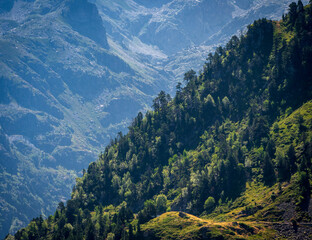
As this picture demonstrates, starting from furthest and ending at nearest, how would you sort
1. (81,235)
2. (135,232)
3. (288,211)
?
(81,235) → (135,232) → (288,211)

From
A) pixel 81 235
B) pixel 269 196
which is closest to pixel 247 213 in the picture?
pixel 269 196

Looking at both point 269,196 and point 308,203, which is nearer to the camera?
point 308,203

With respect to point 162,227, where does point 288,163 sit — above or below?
above

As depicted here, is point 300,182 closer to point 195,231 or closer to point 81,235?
point 195,231

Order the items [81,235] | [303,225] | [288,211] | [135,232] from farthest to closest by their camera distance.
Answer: [81,235], [135,232], [288,211], [303,225]

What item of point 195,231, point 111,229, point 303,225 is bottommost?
point 303,225

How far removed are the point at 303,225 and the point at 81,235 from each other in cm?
11812

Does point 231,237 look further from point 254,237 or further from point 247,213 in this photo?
point 247,213

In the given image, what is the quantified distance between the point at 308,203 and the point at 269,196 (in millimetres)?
30528

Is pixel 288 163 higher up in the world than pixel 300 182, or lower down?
higher up

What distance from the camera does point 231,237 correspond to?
15888 centimetres

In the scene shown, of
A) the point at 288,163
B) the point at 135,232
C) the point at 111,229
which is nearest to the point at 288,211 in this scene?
the point at 288,163

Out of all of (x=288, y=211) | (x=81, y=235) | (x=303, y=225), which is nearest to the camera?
(x=303, y=225)

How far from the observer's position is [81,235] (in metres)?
195
